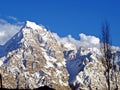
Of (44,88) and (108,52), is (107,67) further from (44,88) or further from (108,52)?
(44,88)

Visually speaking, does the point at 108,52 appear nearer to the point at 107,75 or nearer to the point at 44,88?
the point at 107,75

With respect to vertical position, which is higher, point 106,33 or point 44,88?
point 106,33

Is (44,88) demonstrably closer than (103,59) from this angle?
Yes

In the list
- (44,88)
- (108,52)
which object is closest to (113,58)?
(108,52)

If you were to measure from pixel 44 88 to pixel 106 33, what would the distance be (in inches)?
872

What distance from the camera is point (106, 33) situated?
91.0 meters

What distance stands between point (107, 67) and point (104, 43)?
5346 mm

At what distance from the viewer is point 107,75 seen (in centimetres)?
8850

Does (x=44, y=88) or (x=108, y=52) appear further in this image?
(x=108, y=52)

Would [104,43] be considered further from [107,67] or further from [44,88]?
[44,88]

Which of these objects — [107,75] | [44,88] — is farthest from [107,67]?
[44,88]

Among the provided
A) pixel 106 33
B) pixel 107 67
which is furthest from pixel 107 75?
pixel 106 33

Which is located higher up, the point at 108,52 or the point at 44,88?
the point at 108,52

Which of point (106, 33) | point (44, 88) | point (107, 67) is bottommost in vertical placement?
point (44, 88)
